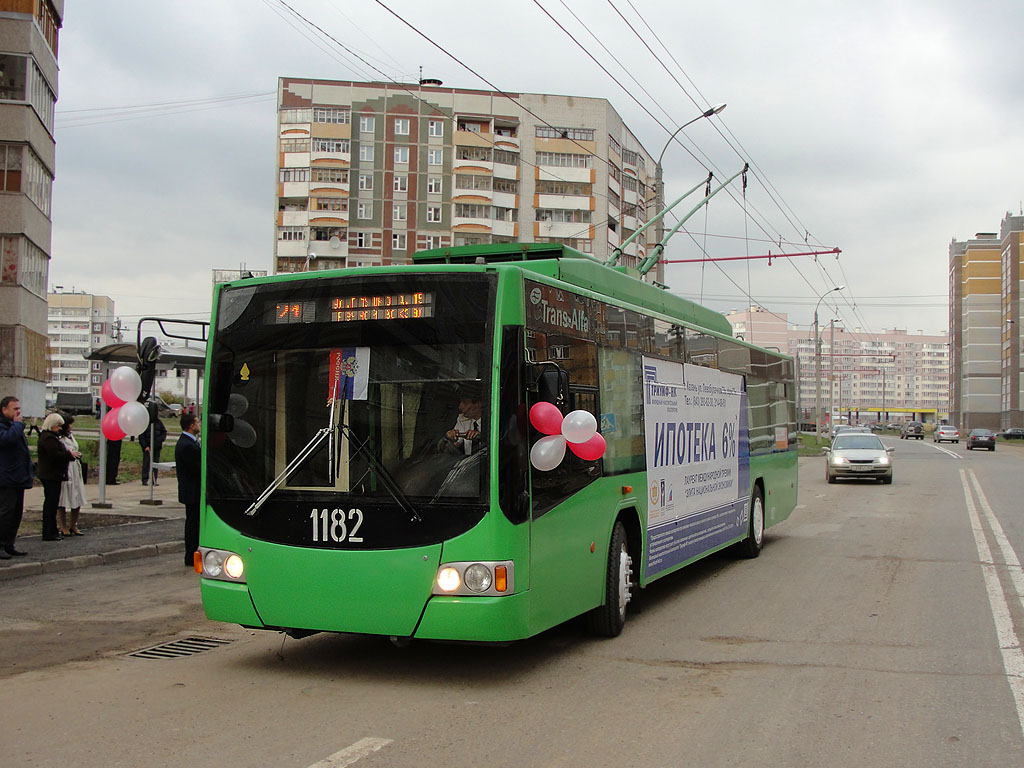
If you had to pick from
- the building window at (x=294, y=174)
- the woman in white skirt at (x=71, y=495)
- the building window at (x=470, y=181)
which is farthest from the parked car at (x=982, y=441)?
the woman in white skirt at (x=71, y=495)

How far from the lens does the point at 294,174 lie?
74.9m

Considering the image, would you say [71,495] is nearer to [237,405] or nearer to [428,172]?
[237,405]

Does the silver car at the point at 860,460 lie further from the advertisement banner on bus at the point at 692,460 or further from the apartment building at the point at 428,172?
the apartment building at the point at 428,172

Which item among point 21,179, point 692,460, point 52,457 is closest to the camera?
point 692,460

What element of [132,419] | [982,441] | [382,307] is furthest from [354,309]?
[982,441]

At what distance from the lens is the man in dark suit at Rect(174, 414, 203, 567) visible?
11727mm

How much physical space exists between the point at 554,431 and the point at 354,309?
155cm

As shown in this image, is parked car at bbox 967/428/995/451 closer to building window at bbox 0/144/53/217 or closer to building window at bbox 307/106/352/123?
building window at bbox 307/106/352/123

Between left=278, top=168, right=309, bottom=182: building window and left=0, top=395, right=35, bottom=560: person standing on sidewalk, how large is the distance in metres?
65.5

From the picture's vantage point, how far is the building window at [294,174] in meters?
74.6

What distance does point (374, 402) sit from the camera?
6.48 m

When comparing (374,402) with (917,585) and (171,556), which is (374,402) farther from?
(171,556)

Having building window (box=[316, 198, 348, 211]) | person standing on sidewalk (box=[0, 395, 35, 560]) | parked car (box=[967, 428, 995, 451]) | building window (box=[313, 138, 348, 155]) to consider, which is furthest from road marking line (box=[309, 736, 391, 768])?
building window (box=[313, 138, 348, 155])

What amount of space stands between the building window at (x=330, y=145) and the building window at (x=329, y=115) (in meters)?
1.51
